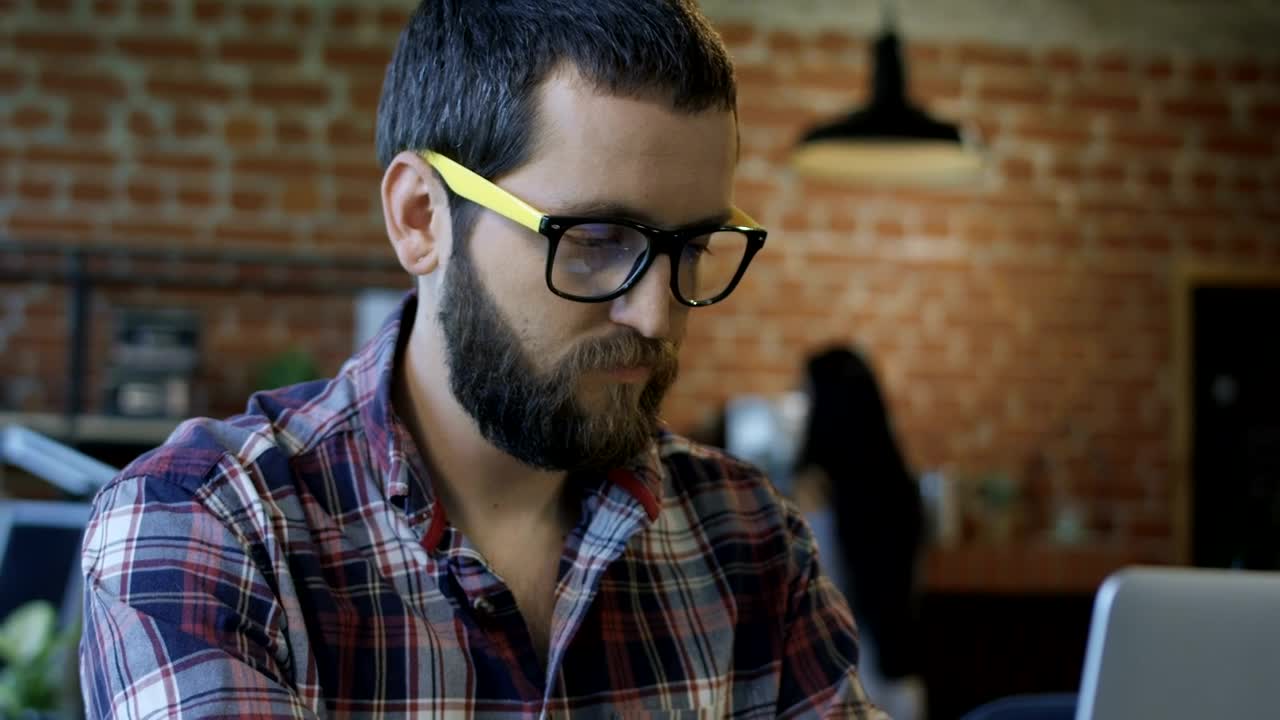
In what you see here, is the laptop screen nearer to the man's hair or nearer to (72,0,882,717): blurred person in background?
(72,0,882,717): blurred person in background

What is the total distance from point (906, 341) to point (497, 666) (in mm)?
4433

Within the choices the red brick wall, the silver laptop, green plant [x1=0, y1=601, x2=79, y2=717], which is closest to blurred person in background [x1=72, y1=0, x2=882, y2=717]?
the silver laptop

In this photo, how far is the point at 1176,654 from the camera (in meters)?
1.03

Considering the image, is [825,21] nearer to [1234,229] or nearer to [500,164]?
[1234,229]

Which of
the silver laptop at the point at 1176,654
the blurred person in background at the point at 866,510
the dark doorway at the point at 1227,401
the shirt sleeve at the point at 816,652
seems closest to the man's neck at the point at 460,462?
the shirt sleeve at the point at 816,652

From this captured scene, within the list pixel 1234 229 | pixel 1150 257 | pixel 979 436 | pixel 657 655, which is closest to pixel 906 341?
pixel 979 436

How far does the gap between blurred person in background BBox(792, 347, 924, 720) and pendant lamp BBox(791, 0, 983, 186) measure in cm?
60

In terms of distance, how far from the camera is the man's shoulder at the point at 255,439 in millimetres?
1040

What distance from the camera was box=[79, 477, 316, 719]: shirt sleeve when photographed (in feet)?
3.16

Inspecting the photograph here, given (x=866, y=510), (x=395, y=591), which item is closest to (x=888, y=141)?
(x=866, y=510)

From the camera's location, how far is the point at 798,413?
16.3 feet

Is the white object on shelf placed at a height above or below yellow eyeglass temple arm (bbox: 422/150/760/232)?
below

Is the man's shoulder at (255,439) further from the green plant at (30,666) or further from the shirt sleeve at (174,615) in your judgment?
the green plant at (30,666)

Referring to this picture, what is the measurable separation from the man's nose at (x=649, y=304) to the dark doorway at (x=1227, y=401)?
16.0ft
